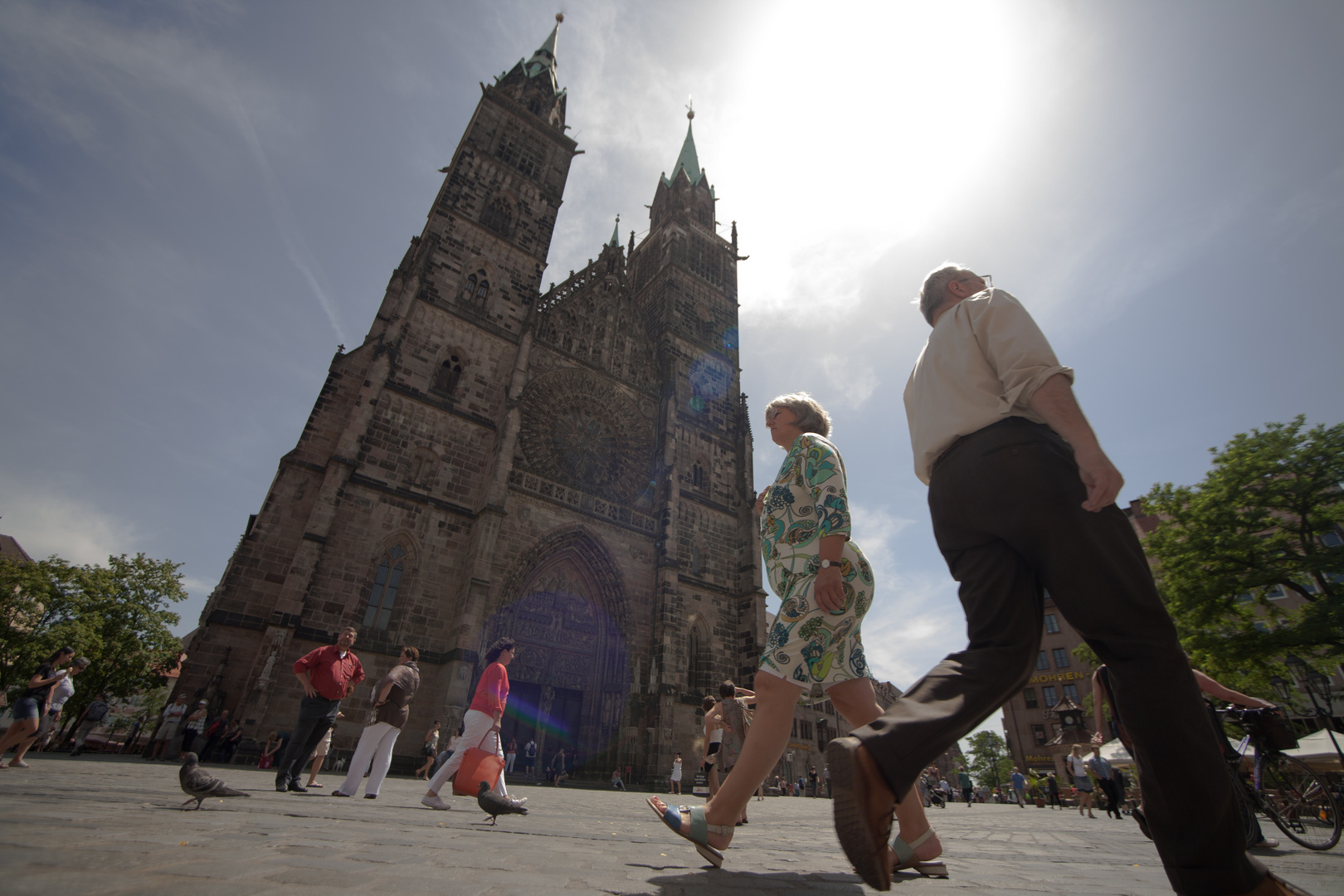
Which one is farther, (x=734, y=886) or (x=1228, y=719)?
(x=1228, y=719)

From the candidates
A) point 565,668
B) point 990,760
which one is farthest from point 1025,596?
point 990,760

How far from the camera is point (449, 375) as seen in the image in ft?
51.2

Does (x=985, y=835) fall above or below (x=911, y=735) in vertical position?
below

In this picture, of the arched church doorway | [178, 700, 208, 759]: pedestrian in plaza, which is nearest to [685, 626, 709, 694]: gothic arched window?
the arched church doorway

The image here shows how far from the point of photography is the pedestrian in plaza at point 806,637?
6.77ft

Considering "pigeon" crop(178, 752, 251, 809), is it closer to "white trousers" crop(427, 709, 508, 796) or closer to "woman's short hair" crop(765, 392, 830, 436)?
"white trousers" crop(427, 709, 508, 796)

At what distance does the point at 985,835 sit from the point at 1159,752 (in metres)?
4.32

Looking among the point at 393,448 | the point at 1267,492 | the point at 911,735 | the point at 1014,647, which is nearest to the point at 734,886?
the point at 911,735

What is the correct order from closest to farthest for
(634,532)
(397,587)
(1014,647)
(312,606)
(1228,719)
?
(1014,647), (1228,719), (312,606), (397,587), (634,532)

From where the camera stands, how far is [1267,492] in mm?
13648

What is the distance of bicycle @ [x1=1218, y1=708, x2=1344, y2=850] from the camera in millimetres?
3889


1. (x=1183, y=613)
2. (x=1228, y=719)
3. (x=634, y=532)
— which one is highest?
(x=634, y=532)

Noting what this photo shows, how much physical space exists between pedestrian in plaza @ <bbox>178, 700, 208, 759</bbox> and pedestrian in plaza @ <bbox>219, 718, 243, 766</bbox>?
42cm

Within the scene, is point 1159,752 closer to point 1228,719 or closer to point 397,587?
point 1228,719
